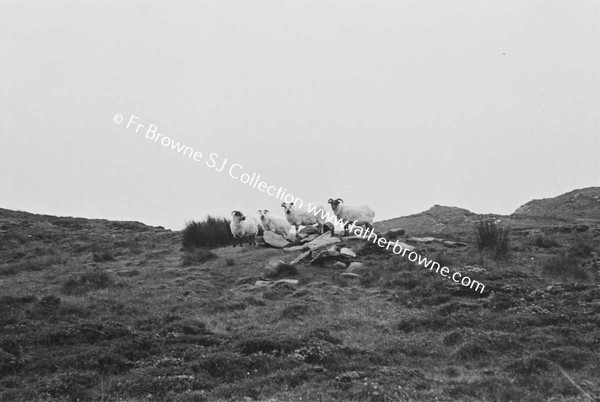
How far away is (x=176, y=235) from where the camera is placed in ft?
114

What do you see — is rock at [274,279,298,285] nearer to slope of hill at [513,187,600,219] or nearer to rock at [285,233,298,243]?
rock at [285,233,298,243]

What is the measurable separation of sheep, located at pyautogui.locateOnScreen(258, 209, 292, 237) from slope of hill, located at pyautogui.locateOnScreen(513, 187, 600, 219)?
58.9ft

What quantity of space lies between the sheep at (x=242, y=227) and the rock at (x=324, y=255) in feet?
20.7

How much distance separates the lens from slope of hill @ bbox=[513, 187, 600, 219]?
36.5 meters

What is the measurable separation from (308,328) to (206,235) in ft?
53.3

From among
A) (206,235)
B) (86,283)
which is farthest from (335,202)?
(86,283)

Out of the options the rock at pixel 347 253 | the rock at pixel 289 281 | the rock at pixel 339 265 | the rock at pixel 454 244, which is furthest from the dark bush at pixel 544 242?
the rock at pixel 289 281

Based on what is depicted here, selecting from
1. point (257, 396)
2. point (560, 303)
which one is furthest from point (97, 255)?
point (560, 303)

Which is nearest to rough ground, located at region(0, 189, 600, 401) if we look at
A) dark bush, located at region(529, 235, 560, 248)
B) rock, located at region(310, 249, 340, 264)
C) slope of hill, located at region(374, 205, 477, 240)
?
dark bush, located at region(529, 235, 560, 248)

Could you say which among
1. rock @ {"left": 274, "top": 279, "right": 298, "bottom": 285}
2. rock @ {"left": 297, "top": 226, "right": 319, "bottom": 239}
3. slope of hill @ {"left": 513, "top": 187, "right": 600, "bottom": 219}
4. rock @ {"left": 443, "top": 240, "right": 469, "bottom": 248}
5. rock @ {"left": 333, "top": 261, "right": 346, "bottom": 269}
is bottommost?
rock @ {"left": 274, "top": 279, "right": 298, "bottom": 285}

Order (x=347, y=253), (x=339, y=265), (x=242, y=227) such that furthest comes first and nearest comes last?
(x=242, y=227) < (x=347, y=253) < (x=339, y=265)

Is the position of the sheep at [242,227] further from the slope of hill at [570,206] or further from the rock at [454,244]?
the slope of hill at [570,206]

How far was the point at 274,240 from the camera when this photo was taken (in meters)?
26.9

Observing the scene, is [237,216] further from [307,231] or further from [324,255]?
[324,255]
